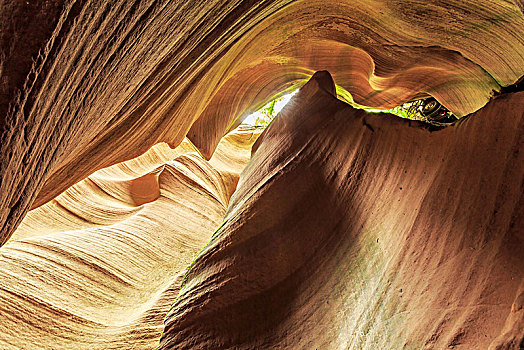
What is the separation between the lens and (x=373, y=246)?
4.40ft

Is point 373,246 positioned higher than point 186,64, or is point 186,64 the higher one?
point 186,64

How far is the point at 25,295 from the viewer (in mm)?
1938

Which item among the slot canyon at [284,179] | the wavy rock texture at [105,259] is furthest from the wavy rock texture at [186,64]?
the wavy rock texture at [105,259]

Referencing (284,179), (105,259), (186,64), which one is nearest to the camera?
(186,64)

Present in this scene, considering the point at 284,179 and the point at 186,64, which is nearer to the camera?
the point at 186,64

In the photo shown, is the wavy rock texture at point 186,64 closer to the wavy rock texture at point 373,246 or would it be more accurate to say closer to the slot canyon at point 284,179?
the slot canyon at point 284,179

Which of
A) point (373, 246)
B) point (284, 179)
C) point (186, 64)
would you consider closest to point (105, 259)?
point (284, 179)

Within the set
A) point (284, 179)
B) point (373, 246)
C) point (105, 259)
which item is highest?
point (105, 259)

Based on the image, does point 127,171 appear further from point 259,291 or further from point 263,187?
point 259,291

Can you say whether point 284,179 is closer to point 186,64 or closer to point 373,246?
point 373,246

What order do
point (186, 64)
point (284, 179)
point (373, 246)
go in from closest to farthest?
point (373, 246)
point (186, 64)
point (284, 179)

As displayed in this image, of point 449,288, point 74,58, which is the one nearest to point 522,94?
point 449,288

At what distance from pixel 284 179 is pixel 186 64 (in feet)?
2.47

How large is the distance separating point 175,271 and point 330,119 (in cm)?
176
